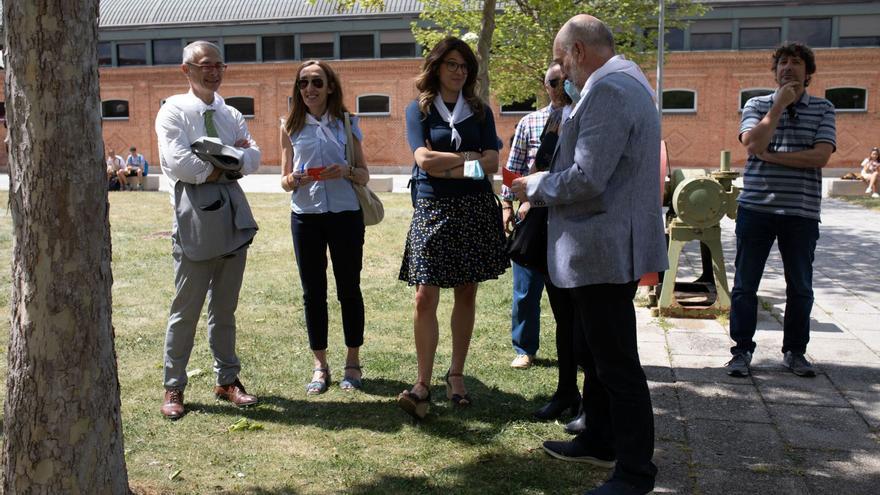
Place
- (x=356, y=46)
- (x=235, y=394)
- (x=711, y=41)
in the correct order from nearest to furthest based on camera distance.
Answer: (x=235, y=394) → (x=711, y=41) → (x=356, y=46)

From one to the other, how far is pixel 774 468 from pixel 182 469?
2816 millimetres

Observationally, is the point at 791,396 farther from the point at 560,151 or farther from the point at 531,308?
the point at 560,151

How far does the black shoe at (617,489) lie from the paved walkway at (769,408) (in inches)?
10.4

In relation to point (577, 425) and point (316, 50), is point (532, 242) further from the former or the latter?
point (316, 50)

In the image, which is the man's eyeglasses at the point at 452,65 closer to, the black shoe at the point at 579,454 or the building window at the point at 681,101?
the black shoe at the point at 579,454

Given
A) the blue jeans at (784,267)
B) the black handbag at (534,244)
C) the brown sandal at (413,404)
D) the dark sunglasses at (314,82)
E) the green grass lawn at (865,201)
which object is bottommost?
the brown sandal at (413,404)

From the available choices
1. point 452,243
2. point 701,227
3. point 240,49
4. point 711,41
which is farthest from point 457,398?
point 240,49

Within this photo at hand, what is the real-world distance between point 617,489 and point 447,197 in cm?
183

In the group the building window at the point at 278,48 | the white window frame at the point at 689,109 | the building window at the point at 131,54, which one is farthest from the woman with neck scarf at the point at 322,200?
the building window at the point at 131,54

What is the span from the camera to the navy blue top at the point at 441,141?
15.2 ft

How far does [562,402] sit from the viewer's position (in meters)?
4.74

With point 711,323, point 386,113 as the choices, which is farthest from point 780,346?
point 386,113

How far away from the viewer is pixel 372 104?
39594 mm

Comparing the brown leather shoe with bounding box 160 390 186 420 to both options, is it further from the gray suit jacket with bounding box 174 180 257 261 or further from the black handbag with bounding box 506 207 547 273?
the black handbag with bounding box 506 207 547 273
